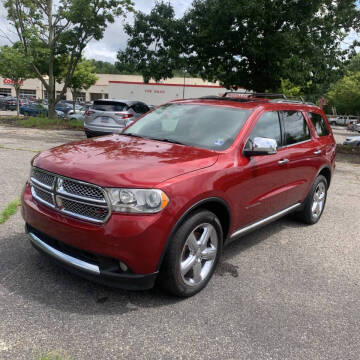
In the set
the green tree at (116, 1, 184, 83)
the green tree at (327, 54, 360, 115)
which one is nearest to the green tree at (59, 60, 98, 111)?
the green tree at (116, 1, 184, 83)

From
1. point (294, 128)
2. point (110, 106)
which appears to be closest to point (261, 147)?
point (294, 128)

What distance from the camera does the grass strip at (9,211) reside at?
4.76 m

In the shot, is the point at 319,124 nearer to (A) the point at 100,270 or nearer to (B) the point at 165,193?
(B) the point at 165,193

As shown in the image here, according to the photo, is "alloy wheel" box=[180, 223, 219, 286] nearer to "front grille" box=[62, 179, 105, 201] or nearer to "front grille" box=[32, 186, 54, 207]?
"front grille" box=[62, 179, 105, 201]

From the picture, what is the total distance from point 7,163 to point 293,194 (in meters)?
6.59

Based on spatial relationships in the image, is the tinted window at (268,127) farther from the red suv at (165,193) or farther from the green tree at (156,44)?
the green tree at (156,44)

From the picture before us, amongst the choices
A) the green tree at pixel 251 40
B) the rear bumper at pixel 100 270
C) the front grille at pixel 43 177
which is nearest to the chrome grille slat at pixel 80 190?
the front grille at pixel 43 177

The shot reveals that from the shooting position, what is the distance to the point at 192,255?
126 inches

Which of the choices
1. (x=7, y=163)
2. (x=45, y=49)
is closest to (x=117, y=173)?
(x=7, y=163)

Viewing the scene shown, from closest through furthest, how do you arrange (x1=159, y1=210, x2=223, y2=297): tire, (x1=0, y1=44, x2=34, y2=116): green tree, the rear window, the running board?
(x1=159, y1=210, x2=223, y2=297): tire
the running board
the rear window
(x1=0, y1=44, x2=34, y2=116): green tree

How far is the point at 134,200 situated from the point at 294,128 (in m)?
2.84

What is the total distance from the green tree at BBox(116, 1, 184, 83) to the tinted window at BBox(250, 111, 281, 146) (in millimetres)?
12251

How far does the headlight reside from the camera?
8.90 feet

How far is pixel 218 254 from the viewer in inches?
136
